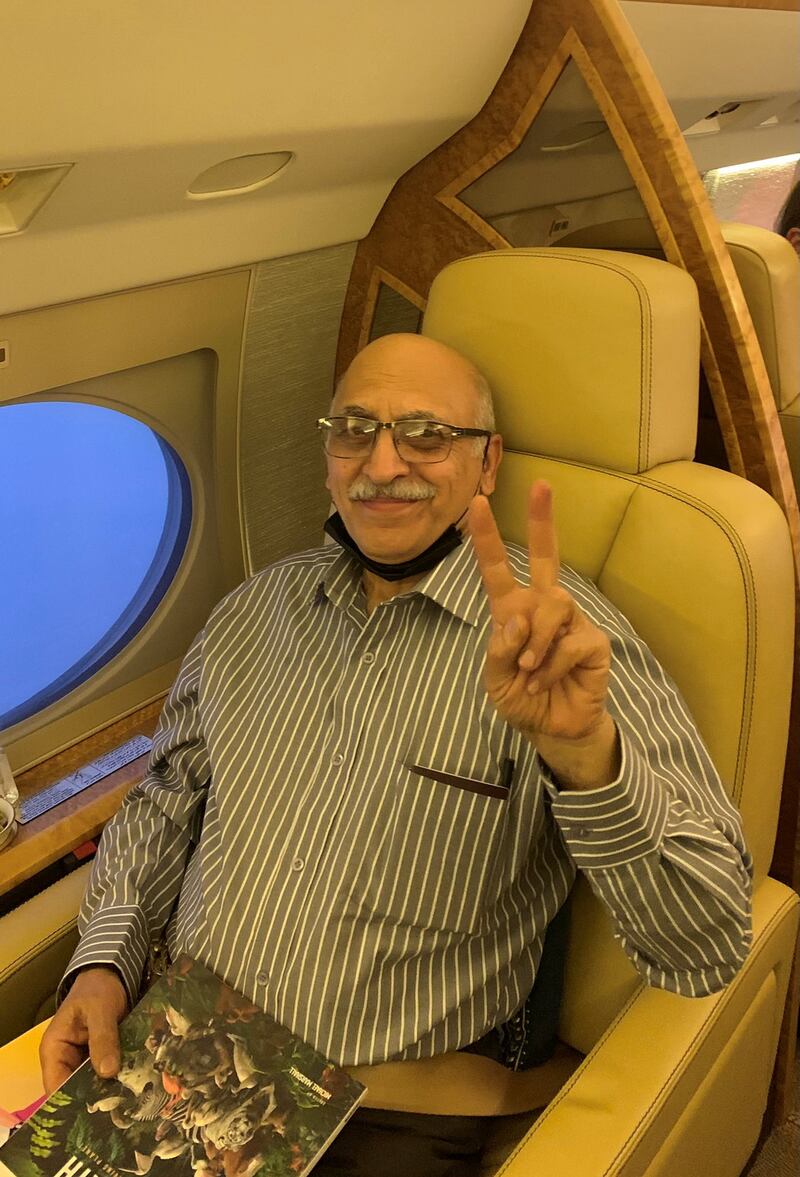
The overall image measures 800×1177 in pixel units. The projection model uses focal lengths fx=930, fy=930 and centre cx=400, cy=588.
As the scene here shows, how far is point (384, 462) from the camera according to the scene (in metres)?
1.44

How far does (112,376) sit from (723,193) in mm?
2945

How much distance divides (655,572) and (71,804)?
1215 mm

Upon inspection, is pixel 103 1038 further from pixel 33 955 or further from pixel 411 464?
pixel 411 464

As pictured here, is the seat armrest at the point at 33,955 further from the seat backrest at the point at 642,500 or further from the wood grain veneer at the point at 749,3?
the wood grain veneer at the point at 749,3

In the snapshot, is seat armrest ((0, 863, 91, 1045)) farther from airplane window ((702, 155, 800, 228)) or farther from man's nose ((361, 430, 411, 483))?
airplane window ((702, 155, 800, 228))

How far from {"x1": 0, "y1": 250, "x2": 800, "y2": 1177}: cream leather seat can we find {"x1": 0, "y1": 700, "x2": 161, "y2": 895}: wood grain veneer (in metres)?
0.14

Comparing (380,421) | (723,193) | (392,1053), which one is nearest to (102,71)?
(380,421)

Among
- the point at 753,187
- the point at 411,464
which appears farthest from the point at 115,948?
the point at 753,187

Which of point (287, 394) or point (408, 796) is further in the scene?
point (287, 394)

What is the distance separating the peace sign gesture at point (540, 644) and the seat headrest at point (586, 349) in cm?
50

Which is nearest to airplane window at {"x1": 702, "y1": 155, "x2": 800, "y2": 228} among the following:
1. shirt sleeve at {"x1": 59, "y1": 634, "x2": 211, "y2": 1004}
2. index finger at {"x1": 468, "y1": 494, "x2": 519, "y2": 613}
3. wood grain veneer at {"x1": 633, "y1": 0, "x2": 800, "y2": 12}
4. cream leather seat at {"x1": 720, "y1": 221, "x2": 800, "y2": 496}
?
wood grain veneer at {"x1": 633, "y1": 0, "x2": 800, "y2": 12}

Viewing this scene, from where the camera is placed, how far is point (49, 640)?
2.10m

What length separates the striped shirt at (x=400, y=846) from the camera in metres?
1.14

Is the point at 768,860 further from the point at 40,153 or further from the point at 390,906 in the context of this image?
the point at 40,153
